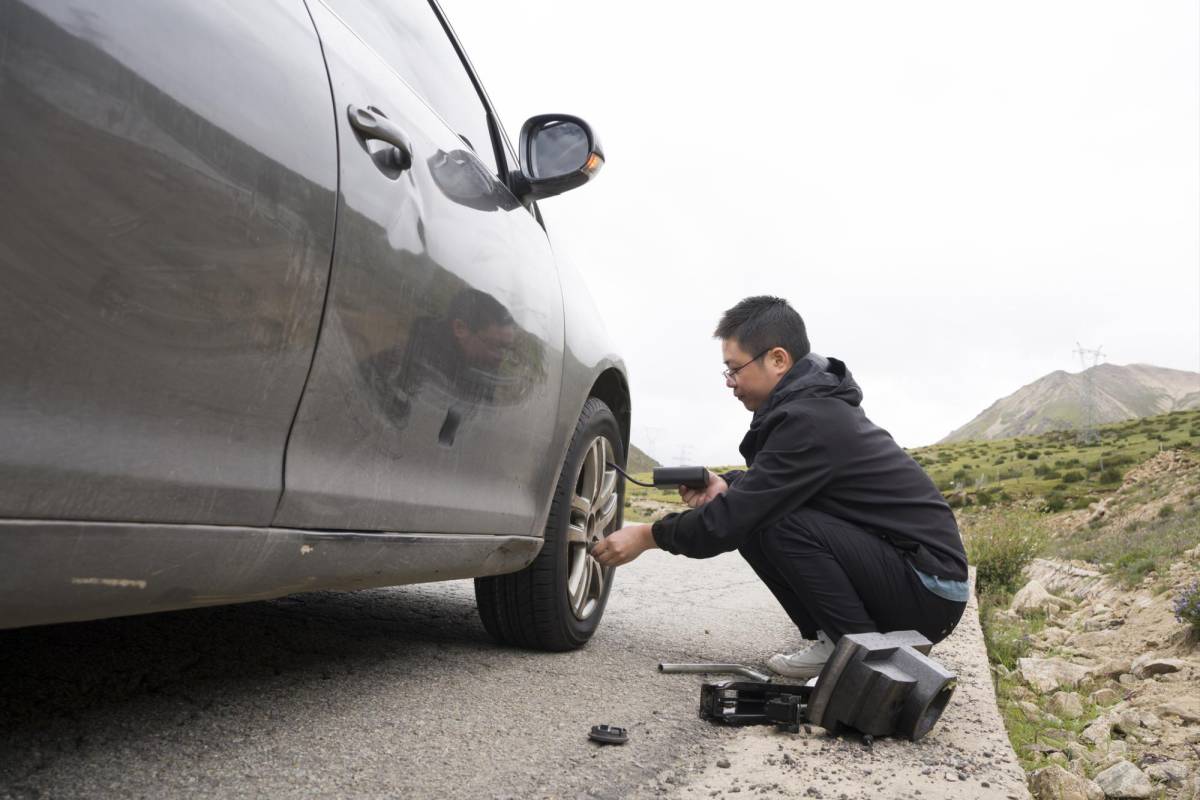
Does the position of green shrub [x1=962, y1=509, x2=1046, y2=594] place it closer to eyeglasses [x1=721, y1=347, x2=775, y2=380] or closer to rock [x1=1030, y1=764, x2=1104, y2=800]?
eyeglasses [x1=721, y1=347, x2=775, y2=380]

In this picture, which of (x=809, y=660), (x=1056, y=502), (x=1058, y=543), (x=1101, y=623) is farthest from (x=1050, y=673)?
(x=1056, y=502)

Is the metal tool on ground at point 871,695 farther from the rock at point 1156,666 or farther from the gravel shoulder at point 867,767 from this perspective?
the rock at point 1156,666

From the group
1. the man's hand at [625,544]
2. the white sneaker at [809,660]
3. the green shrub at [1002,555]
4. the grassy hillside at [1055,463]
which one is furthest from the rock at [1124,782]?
the grassy hillside at [1055,463]

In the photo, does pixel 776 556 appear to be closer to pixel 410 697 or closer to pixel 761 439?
pixel 761 439

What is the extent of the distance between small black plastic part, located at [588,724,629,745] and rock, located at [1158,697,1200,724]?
5.75 feet

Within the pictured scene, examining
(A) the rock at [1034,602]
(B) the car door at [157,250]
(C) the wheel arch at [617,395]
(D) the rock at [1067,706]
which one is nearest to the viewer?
(B) the car door at [157,250]

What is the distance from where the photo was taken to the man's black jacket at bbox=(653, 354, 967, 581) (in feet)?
7.80

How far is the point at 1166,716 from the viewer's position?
105 inches

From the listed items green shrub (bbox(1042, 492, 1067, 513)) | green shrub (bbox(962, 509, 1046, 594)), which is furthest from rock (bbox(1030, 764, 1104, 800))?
green shrub (bbox(1042, 492, 1067, 513))

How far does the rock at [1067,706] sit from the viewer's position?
2.86 metres

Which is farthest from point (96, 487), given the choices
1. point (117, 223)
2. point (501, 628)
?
point (501, 628)

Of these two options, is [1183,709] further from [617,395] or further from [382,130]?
[382,130]

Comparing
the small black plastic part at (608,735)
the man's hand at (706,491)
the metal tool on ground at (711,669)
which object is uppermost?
the man's hand at (706,491)

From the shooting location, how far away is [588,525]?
114 inches
